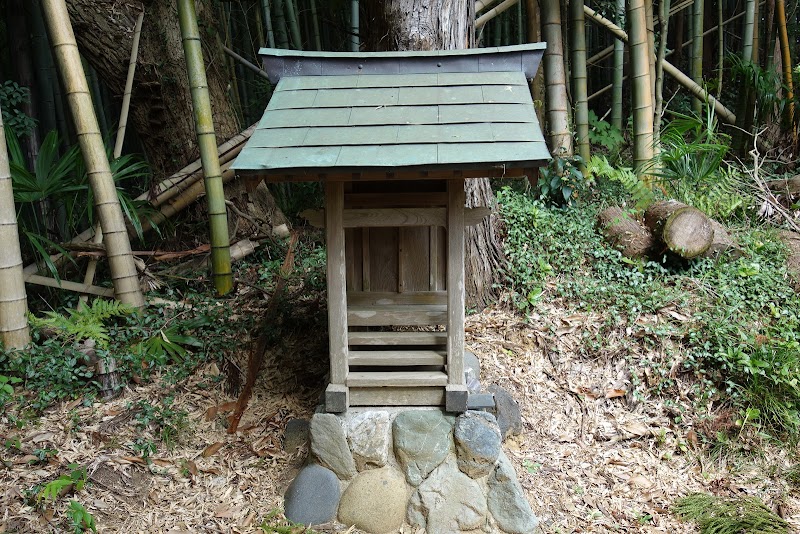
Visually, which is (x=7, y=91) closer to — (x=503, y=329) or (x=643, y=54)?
(x=503, y=329)

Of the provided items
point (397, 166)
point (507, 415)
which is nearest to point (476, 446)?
point (507, 415)

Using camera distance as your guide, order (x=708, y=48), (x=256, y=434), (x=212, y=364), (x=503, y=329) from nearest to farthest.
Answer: (x=256, y=434), (x=212, y=364), (x=503, y=329), (x=708, y=48)

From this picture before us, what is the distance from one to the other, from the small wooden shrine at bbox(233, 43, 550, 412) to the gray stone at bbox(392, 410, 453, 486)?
0.36 ft

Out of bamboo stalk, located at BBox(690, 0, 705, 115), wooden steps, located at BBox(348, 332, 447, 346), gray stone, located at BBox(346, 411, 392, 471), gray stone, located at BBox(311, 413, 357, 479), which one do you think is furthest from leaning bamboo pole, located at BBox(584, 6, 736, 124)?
gray stone, located at BBox(311, 413, 357, 479)

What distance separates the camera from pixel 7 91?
5141 millimetres

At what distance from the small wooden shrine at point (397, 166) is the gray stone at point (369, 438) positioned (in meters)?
0.09

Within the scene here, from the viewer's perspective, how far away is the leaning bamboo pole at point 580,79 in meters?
5.57

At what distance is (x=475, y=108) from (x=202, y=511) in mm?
2417

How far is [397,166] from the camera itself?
2.48 metres

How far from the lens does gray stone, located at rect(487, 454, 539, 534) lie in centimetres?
300

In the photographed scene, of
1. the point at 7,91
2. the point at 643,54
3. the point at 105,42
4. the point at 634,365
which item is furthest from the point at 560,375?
the point at 7,91

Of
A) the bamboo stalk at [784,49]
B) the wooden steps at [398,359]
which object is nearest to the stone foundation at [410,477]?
the wooden steps at [398,359]

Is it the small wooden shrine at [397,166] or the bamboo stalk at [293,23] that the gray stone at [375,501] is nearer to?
the small wooden shrine at [397,166]

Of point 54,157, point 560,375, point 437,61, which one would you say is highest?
point 437,61
